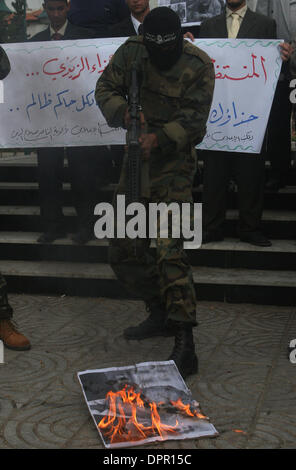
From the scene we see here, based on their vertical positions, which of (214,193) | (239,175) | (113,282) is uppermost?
(239,175)

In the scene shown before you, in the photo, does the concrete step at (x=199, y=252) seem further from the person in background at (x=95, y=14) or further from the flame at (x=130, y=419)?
the flame at (x=130, y=419)

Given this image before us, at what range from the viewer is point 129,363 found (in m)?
4.07

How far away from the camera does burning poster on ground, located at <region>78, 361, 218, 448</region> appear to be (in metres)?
3.02

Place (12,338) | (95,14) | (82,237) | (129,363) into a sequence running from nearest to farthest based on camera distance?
(129,363), (12,338), (82,237), (95,14)

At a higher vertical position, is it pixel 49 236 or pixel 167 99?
pixel 167 99

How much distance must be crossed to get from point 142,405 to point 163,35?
2.07 metres

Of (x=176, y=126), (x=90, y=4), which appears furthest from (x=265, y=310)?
(x=90, y=4)

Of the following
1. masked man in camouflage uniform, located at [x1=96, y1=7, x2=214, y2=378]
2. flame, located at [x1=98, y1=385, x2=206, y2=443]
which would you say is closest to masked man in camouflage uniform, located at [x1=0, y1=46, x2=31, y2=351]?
masked man in camouflage uniform, located at [x1=96, y1=7, x2=214, y2=378]

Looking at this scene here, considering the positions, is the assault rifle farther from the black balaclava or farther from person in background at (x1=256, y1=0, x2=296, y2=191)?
person in background at (x1=256, y1=0, x2=296, y2=191)

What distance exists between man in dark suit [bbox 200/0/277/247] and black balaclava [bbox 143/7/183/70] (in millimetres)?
1852

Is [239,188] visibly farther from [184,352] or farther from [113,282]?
[184,352]

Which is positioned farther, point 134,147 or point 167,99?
point 167,99

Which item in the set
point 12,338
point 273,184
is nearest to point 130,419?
point 12,338

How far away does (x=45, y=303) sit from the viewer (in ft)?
17.9
